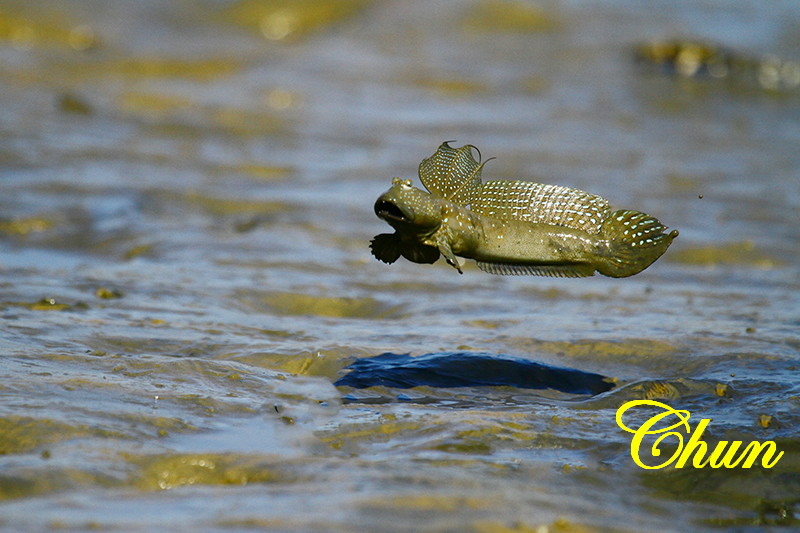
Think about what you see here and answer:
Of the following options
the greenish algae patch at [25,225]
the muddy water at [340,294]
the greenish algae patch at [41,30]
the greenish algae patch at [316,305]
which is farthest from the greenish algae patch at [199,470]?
the greenish algae patch at [41,30]

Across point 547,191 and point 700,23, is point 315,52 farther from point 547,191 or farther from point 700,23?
point 547,191

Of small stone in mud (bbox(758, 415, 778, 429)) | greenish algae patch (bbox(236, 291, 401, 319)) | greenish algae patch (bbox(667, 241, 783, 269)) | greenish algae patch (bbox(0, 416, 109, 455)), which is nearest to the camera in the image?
greenish algae patch (bbox(0, 416, 109, 455))

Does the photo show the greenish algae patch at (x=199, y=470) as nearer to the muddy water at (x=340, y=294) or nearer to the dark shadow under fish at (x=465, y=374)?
the muddy water at (x=340, y=294)

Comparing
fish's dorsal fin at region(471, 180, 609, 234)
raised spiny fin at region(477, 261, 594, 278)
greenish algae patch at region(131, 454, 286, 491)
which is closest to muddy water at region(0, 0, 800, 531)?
greenish algae patch at region(131, 454, 286, 491)

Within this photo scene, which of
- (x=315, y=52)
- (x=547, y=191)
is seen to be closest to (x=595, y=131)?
(x=315, y=52)

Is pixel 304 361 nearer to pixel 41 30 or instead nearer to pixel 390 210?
pixel 390 210

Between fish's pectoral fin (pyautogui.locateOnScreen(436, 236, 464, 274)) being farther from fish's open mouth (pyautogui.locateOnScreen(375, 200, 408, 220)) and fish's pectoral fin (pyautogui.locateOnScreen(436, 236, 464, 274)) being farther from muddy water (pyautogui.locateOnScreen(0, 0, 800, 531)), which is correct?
muddy water (pyautogui.locateOnScreen(0, 0, 800, 531))
